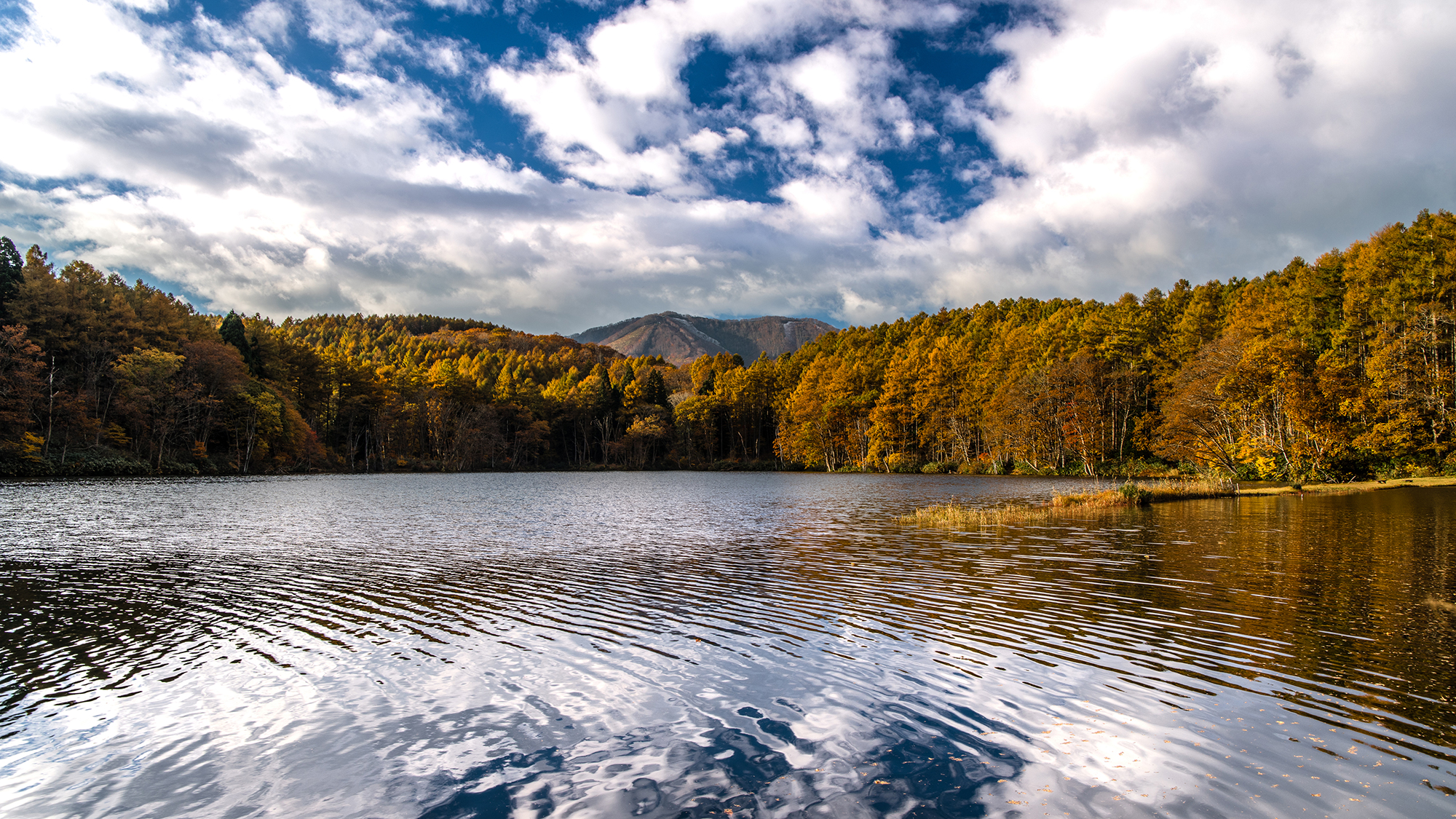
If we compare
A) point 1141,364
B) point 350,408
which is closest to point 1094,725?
point 1141,364

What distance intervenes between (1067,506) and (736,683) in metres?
26.2

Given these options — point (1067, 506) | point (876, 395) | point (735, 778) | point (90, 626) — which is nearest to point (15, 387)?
point (90, 626)

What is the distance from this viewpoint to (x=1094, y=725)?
6.18m

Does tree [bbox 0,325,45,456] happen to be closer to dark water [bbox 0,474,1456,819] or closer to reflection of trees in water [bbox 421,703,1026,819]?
dark water [bbox 0,474,1456,819]

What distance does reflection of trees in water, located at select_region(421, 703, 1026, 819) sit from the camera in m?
4.91

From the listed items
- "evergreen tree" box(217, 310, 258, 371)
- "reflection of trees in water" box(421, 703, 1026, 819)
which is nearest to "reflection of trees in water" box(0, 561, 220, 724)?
"reflection of trees in water" box(421, 703, 1026, 819)

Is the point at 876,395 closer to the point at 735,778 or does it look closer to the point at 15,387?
the point at 15,387

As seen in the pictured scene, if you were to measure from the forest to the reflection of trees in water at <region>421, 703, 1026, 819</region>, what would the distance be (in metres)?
48.2

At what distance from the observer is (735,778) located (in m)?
5.34

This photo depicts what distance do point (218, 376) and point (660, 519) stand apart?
62416 mm

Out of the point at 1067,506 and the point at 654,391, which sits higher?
the point at 654,391

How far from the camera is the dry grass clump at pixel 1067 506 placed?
2509 centimetres

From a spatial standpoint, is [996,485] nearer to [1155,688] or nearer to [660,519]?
[660,519]

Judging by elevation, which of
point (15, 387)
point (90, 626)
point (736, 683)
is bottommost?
point (90, 626)
